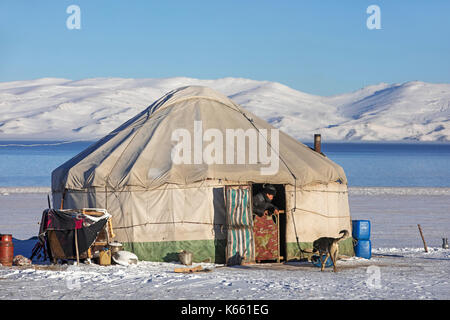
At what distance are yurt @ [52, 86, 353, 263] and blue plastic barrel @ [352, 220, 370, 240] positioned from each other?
1.00ft

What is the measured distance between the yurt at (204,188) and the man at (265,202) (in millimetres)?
144

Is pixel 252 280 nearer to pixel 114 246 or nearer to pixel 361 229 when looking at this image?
pixel 114 246

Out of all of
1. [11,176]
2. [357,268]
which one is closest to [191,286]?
[357,268]

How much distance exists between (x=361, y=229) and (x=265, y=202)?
2469 millimetres

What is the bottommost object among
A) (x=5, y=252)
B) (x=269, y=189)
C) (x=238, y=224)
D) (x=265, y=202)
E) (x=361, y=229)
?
(x=5, y=252)

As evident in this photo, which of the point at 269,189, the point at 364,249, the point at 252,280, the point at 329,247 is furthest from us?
the point at 364,249

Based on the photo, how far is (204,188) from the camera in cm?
1446

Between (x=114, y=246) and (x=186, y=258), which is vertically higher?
(x=114, y=246)

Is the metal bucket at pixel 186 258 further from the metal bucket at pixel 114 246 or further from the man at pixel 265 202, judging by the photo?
the man at pixel 265 202

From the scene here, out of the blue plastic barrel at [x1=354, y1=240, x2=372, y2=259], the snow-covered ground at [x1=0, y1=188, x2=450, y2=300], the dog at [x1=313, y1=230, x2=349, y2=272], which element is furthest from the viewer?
the blue plastic barrel at [x1=354, y1=240, x2=372, y2=259]

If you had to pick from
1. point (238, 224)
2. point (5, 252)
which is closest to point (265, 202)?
point (238, 224)

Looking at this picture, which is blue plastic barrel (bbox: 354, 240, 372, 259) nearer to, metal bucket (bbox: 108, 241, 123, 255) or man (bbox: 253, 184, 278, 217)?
man (bbox: 253, 184, 278, 217)

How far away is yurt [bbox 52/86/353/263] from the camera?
Answer: 14.4 m

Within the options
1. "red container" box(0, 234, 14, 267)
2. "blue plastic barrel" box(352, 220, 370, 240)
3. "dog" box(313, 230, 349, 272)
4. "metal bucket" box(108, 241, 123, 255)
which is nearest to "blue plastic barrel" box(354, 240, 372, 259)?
"blue plastic barrel" box(352, 220, 370, 240)
